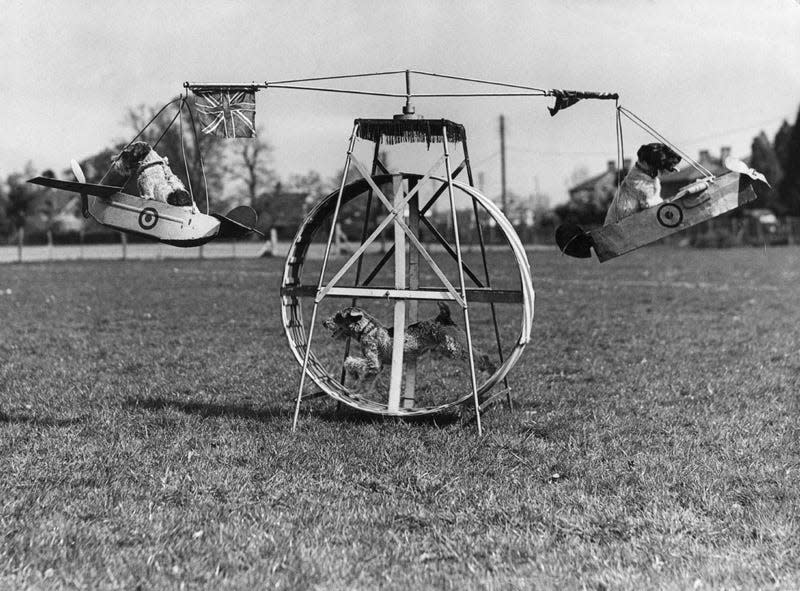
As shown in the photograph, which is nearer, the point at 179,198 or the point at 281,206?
the point at 179,198

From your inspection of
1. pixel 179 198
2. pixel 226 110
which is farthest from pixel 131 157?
pixel 226 110

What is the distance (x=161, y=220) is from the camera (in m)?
6.18

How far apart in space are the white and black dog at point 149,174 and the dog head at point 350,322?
4.95 feet

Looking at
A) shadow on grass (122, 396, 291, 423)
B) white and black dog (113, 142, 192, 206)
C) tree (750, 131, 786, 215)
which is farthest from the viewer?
tree (750, 131, 786, 215)

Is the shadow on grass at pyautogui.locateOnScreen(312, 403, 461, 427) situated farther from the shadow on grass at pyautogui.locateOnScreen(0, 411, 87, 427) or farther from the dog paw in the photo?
the dog paw

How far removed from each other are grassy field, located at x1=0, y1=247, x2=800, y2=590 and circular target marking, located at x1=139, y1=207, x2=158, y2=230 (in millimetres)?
1636

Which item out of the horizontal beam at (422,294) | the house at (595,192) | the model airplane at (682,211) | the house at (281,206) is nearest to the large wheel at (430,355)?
the horizontal beam at (422,294)

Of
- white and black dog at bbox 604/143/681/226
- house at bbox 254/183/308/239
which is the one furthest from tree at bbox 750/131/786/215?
white and black dog at bbox 604/143/681/226

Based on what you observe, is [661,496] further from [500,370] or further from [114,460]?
[114,460]

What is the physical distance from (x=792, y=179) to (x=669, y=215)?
249 ft

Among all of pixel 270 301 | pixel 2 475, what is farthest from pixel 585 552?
pixel 270 301

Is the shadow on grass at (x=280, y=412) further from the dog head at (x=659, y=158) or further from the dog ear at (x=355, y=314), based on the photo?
the dog head at (x=659, y=158)

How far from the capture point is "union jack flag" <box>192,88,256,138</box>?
640 centimetres

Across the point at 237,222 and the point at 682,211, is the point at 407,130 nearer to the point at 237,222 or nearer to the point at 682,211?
the point at 237,222
